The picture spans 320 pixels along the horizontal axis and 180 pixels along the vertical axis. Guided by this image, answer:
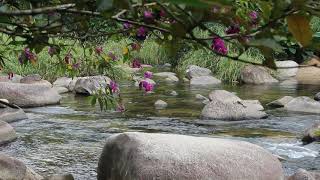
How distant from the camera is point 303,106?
887cm

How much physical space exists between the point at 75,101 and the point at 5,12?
9164mm

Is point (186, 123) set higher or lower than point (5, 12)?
lower

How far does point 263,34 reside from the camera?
38.6 inches

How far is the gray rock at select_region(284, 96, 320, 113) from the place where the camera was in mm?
8766

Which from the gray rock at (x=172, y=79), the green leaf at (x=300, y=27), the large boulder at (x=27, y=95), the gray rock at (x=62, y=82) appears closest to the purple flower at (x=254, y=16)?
the green leaf at (x=300, y=27)

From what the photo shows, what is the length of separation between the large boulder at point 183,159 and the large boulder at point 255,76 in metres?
8.92

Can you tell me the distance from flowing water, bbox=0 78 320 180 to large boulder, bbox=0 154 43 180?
1.98ft

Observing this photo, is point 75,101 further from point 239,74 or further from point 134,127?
point 239,74

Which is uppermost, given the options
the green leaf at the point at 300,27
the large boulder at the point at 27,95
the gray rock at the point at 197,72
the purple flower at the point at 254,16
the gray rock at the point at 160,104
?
the purple flower at the point at 254,16

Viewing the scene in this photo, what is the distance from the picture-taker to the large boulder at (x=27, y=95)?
9.60 meters

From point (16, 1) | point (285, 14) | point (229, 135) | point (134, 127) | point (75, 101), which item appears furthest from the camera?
point (75, 101)

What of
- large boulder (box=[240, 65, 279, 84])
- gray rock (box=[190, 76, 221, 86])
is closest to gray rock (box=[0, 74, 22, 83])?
gray rock (box=[190, 76, 221, 86])

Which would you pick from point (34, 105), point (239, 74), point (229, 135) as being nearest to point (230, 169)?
point (229, 135)

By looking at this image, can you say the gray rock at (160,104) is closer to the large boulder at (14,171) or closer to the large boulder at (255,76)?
the large boulder at (255,76)
